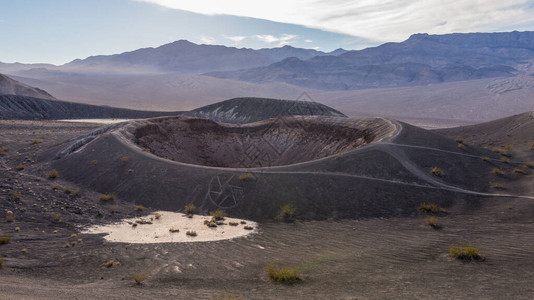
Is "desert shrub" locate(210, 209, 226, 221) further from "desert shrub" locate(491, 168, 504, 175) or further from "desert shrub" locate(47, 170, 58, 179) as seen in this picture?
"desert shrub" locate(491, 168, 504, 175)

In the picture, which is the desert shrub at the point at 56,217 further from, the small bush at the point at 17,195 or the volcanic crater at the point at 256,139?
the volcanic crater at the point at 256,139

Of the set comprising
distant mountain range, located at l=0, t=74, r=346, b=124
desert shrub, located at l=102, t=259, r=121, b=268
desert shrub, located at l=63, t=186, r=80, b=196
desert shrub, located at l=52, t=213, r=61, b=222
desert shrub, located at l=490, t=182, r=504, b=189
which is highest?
distant mountain range, located at l=0, t=74, r=346, b=124

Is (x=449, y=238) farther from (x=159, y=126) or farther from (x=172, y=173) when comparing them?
(x=159, y=126)

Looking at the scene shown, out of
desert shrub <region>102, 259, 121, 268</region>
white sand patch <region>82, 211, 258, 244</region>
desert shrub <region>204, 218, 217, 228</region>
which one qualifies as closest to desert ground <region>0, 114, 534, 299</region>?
desert shrub <region>102, 259, 121, 268</region>

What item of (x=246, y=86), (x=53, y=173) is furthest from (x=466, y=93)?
(x=53, y=173)

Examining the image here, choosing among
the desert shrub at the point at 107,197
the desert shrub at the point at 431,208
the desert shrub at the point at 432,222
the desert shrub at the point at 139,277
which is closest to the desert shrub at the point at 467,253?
the desert shrub at the point at 432,222
